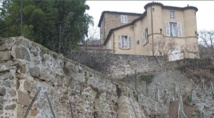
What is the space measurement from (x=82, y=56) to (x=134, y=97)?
812 cm

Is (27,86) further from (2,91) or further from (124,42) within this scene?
(124,42)

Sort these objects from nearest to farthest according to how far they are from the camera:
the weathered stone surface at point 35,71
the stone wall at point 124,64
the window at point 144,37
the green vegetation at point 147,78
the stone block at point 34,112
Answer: the stone block at point 34,112, the weathered stone surface at point 35,71, the green vegetation at point 147,78, the stone wall at point 124,64, the window at point 144,37

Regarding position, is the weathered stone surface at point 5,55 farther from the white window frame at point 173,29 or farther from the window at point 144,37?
the white window frame at point 173,29

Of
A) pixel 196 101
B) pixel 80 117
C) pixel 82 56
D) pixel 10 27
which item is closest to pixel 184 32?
pixel 196 101

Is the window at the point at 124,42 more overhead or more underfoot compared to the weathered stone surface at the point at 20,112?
more overhead

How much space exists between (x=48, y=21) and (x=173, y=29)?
18676 millimetres

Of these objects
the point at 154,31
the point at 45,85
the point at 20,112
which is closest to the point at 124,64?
the point at 154,31

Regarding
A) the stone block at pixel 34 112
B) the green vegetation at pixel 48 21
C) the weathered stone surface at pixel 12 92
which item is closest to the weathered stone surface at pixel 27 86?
the weathered stone surface at pixel 12 92

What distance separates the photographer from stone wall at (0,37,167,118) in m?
7.53

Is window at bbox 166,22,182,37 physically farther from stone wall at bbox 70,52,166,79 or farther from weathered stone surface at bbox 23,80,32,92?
weathered stone surface at bbox 23,80,32,92

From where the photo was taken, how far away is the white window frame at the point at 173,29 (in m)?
35.4

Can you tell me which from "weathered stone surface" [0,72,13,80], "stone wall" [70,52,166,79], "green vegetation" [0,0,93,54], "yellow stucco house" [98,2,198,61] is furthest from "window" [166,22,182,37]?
"weathered stone surface" [0,72,13,80]

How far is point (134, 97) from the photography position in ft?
43.1

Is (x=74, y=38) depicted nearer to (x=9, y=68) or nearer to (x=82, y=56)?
(x=82, y=56)
